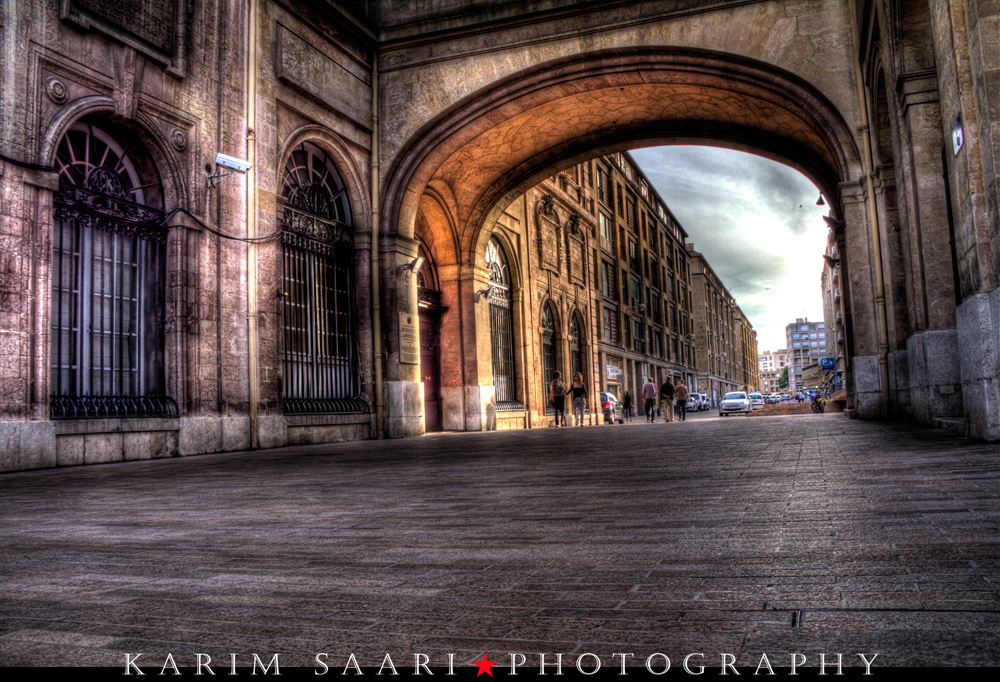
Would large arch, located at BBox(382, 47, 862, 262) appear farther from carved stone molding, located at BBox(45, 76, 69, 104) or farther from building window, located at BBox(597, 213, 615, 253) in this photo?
building window, located at BBox(597, 213, 615, 253)

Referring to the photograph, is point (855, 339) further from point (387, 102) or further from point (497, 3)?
point (387, 102)

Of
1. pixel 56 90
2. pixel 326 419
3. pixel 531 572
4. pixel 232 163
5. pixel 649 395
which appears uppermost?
pixel 56 90

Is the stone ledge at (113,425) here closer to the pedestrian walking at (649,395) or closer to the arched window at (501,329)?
the arched window at (501,329)

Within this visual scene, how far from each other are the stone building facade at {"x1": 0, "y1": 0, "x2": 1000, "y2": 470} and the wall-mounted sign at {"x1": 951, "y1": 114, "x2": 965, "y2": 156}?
0.18ft

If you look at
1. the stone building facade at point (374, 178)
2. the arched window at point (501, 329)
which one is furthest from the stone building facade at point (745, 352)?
the stone building facade at point (374, 178)

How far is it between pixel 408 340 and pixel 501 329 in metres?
7.74

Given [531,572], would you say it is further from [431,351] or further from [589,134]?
[431,351]

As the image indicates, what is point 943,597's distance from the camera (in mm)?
1773

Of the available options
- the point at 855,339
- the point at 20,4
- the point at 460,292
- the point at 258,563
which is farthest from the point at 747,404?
the point at 258,563

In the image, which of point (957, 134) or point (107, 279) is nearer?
point (957, 134)

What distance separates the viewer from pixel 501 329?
24.3m

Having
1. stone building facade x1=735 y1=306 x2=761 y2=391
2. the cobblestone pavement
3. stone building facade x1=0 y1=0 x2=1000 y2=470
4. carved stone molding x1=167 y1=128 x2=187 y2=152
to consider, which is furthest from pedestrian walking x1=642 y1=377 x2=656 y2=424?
stone building facade x1=735 y1=306 x2=761 y2=391

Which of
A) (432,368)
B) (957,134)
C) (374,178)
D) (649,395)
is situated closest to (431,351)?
(432,368)

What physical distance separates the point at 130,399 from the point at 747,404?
3349 cm
